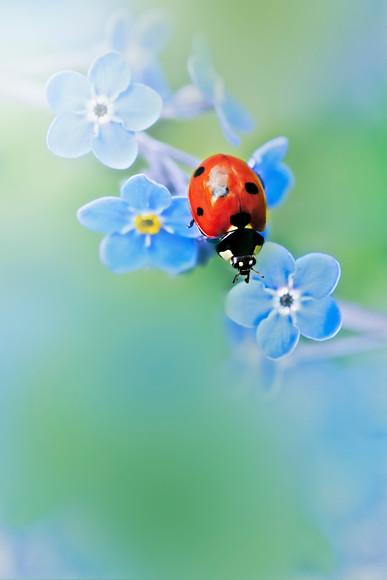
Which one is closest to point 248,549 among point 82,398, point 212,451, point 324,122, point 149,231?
point 212,451

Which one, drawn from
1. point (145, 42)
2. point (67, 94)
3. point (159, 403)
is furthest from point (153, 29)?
point (159, 403)

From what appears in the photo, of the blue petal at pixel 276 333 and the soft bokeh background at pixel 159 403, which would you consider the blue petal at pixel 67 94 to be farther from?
the blue petal at pixel 276 333

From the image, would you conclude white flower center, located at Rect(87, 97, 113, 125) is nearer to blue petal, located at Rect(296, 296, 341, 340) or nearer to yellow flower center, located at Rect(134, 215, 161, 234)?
yellow flower center, located at Rect(134, 215, 161, 234)

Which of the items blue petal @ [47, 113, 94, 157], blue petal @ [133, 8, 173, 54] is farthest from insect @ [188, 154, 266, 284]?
blue petal @ [133, 8, 173, 54]

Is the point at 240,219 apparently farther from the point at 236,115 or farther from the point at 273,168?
the point at 236,115

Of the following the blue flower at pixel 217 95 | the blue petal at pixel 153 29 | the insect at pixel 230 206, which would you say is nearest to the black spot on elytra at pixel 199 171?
the insect at pixel 230 206
